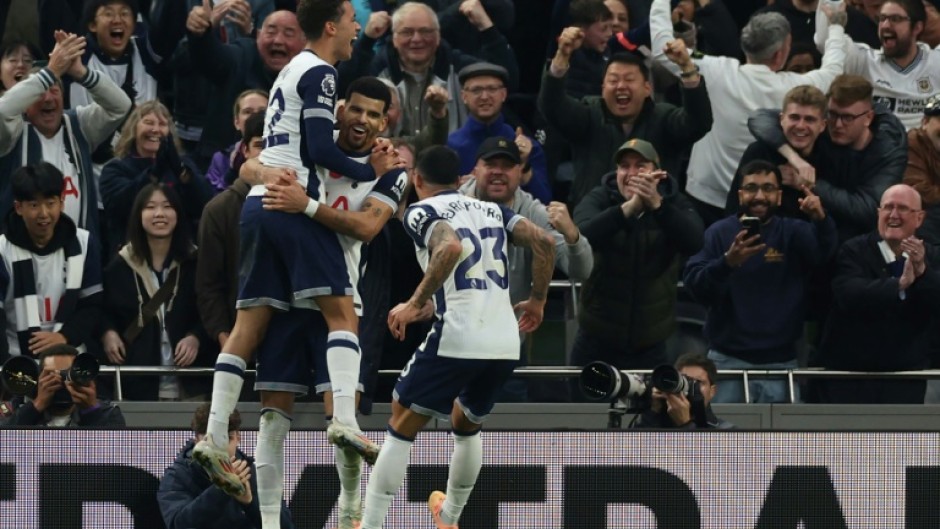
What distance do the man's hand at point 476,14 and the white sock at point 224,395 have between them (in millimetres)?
5310

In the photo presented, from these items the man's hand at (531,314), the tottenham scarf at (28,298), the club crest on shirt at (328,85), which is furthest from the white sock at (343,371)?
the tottenham scarf at (28,298)

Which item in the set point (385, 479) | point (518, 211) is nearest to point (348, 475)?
point (385, 479)

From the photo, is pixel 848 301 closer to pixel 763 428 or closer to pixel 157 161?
pixel 763 428

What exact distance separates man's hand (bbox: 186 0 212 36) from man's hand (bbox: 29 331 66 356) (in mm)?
2758

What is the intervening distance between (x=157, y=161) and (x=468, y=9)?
9.22 ft

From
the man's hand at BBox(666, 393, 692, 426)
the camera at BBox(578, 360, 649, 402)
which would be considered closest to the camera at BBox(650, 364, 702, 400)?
the man's hand at BBox(666, 393, 692, 426)

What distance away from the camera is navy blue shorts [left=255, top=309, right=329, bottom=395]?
10938 millimetres

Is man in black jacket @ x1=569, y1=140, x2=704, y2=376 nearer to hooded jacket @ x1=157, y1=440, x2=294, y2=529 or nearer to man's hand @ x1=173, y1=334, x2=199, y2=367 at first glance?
man's hand @ x1=173, y1=334, x2=199, y2=367

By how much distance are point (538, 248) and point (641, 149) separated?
7.71 ft

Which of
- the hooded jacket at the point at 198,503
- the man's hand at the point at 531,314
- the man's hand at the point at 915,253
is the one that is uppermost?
the man's hand at the point at 915,253

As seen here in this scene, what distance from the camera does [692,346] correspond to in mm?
14453

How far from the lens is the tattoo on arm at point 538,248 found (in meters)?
11.5

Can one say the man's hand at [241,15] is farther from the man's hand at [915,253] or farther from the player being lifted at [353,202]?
the man's hand at [915,253]

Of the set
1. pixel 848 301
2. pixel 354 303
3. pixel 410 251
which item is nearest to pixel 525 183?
pixel 410 251
